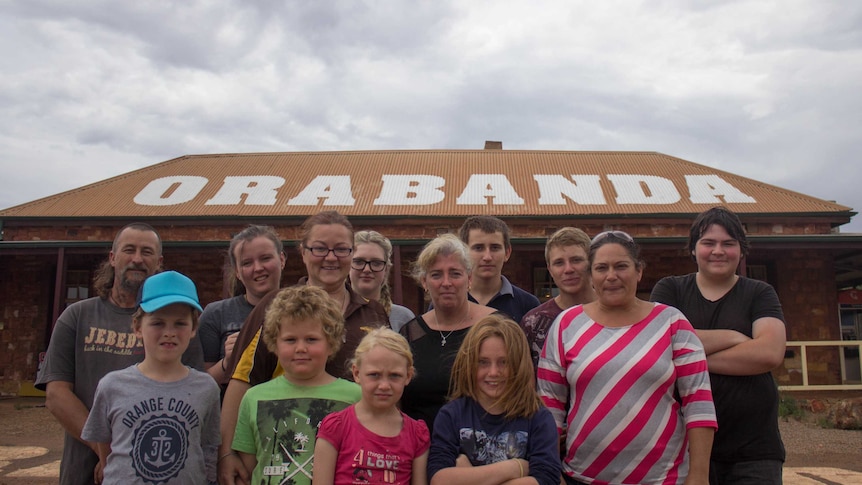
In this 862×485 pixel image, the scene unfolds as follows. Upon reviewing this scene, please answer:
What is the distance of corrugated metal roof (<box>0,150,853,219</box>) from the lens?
44.4 ft

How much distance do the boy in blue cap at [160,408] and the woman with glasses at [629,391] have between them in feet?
4.82

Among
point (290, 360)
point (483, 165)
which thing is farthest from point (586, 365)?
point (483, 165)

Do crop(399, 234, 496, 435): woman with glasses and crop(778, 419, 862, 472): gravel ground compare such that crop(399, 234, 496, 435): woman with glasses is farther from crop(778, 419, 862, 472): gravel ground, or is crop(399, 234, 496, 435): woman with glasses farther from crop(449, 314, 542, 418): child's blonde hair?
crop(778, 419, 862, 472): gravel ground

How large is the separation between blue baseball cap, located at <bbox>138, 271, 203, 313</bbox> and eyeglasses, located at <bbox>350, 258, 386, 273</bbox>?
1.08 metres

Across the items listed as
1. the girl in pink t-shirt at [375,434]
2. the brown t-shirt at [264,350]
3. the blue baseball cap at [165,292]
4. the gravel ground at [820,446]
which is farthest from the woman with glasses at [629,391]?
the gravel ground at [820,446]

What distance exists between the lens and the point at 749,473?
9.09 feet

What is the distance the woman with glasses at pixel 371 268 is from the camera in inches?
145

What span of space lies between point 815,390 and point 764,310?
11.0m

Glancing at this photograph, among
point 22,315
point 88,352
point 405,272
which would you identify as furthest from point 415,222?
point 88,352

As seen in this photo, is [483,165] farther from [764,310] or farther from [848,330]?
[764,310]

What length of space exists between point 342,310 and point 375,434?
0.70 meters

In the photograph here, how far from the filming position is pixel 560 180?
15.3 meters

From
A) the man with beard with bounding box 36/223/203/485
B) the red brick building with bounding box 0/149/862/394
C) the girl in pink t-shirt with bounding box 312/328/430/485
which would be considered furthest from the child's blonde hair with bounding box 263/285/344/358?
the red brick building with bounding box 0/149/862/394

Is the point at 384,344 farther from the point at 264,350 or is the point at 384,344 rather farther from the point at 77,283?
the point at 77,283
